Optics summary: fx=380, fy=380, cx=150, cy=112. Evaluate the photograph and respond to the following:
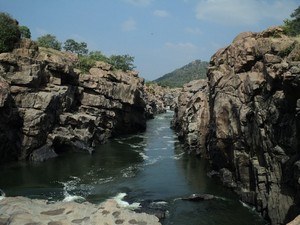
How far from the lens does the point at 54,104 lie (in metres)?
61.0

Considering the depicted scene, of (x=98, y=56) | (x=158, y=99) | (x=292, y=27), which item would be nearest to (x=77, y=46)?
(x=98, y=56)

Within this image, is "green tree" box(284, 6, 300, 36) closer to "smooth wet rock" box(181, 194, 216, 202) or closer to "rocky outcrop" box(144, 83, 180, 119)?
"smooth wet rock" box(181, 194, 216, 202)

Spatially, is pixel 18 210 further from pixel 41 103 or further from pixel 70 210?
pixel 41 103

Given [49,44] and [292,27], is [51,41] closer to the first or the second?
[49,44]

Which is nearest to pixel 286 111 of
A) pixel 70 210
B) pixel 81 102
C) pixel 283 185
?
pixel 283 185

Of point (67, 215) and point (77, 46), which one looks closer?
point (67, 215)

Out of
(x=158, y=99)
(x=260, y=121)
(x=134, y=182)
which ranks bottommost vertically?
(x=134, y=182)

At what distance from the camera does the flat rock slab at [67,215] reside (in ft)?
66.8

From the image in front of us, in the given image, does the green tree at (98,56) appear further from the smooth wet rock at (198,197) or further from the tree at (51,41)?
the smooth wet rock at (198,197)

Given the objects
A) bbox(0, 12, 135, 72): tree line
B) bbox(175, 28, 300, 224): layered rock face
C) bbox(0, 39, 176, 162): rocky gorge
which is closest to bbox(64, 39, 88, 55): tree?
bbox(0, 12, 135, 72): tree line

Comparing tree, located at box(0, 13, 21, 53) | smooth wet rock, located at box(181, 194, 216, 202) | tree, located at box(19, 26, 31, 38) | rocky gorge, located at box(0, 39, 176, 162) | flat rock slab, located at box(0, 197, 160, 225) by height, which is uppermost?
tree, located at box(19, 26, 31, 38)

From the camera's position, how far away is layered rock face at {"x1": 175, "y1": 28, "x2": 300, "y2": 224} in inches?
1141

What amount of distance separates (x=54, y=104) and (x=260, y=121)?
3674cm

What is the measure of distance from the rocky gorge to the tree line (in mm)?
1669
